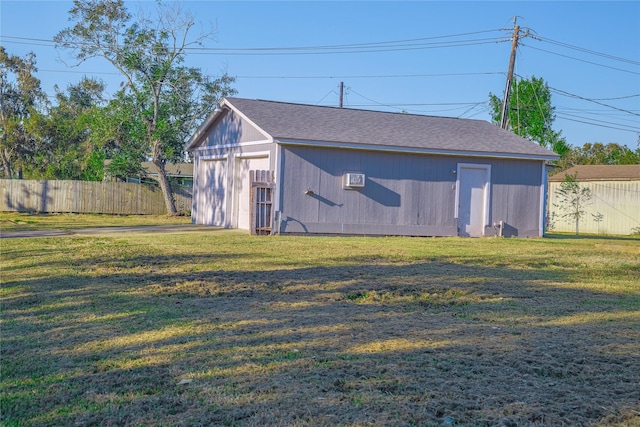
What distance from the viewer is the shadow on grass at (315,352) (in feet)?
14.8

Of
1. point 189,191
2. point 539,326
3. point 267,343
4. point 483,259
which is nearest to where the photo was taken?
point 267,343

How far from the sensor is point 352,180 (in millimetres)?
19469

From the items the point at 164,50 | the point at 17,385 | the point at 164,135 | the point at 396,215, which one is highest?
the point at 164,50

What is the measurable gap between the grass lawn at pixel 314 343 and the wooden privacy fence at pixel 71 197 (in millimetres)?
20100

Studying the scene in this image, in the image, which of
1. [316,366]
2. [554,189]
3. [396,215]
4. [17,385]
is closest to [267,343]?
[316,366]

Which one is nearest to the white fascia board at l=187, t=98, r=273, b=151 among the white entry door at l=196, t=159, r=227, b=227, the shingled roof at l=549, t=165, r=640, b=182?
the white entry door at l=196, t=159, r=227, b=227

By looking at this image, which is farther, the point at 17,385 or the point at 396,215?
the point at 396,215

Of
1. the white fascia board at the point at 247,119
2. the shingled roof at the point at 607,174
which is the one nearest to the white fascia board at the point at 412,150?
the white fascia board at the point at 247,119

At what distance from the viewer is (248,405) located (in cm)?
456

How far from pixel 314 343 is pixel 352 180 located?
44.1 feet

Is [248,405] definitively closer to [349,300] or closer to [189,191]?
[349,300]

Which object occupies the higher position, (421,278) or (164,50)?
(164,50)

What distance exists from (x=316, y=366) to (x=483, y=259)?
340 inches

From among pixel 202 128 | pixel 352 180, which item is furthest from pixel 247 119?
pixel 202 128
